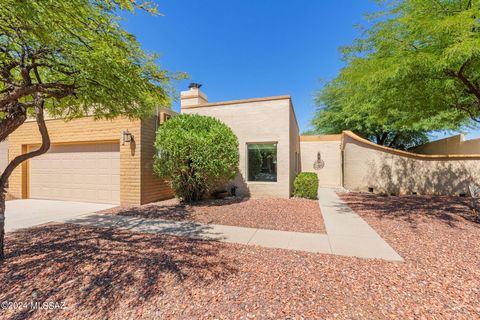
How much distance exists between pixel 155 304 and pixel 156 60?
12.8 feet

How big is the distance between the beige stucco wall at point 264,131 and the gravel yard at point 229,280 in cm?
512

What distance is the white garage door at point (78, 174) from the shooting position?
8805 mm

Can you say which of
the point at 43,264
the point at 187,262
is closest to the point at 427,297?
the point at 187,262

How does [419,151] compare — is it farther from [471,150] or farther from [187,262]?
[187,262]

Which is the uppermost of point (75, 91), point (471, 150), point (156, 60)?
point (156, 60)

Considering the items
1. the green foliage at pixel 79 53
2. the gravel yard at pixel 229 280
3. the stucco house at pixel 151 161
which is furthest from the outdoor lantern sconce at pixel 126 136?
the gravel yard at pixel 229 280

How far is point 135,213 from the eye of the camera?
22.9 ft

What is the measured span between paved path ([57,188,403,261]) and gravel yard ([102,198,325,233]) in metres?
0.35

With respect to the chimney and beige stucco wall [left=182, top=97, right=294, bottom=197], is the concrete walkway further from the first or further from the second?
the chimney

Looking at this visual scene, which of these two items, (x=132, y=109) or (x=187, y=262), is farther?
(x=132, y=109)

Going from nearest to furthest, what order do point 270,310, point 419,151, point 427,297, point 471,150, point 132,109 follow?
point 270,310
point 427,297
point 132,109
point 471,150
point 419,151

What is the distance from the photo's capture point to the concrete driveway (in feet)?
19.6

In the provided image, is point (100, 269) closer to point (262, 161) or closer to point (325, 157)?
point (262, 161)

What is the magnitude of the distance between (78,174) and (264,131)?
8223mm
